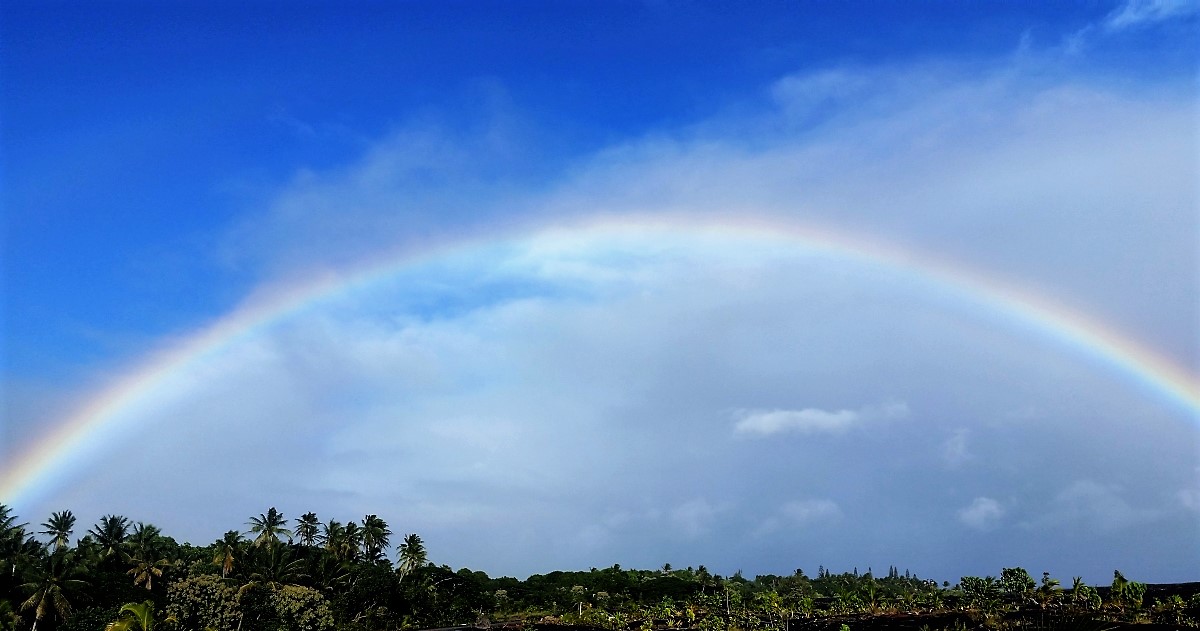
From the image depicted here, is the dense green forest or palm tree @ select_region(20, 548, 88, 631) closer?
the dense green forest

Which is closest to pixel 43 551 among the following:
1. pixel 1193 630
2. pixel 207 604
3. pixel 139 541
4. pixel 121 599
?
pixel 139 541

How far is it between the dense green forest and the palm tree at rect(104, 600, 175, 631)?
0.48ft

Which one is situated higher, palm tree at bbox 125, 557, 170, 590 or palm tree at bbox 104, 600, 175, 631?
palm tree at bbox 125, 557, 170, 590

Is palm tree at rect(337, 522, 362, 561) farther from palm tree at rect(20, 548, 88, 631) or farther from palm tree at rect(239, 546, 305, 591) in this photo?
palm tree at rect(20, 548, 88, 631)

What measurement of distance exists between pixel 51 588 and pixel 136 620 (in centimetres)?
1497

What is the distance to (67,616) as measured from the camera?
79.6m

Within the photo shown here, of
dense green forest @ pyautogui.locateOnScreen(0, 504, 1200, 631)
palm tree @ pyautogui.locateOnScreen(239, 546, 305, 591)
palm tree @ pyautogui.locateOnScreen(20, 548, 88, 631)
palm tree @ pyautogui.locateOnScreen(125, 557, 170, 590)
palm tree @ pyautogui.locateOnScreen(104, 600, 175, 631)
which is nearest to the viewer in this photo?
dense green forest @ pyautogui.locateOnScreen(0, 504, 1200, 631)

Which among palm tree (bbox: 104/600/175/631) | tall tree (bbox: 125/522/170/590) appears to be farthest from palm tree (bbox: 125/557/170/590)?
palm tree (bbox: 104/600/175/631)

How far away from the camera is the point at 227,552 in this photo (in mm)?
96000

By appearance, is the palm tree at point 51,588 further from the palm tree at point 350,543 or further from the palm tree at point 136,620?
the palm tree at point 350,543

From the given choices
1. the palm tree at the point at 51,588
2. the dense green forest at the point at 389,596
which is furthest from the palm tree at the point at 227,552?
Answer: the palm tree at the point at 51,588

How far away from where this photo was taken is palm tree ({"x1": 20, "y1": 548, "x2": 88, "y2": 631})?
79438 millimetres

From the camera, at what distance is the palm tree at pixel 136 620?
67.0 meters

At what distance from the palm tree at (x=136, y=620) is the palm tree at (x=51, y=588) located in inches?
→ 406
